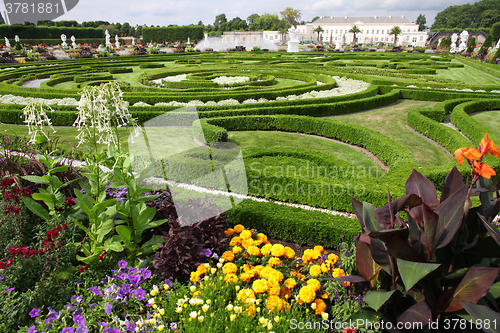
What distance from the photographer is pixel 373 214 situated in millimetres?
2840

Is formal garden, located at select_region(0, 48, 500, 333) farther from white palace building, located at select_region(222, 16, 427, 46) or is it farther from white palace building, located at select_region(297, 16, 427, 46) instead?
white palace building, located at select_region(297, 16, 427, 46)

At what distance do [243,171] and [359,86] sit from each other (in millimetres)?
13989

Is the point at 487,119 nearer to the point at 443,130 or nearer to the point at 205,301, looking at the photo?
the point at 443,130

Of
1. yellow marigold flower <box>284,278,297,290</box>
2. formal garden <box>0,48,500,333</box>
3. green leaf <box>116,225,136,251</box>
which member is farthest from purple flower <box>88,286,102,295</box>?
yellow marigold flower <box>284,278,297,290</box>

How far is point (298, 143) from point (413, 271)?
7849 millimetres

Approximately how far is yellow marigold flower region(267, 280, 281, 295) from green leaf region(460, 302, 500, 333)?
1663 mm

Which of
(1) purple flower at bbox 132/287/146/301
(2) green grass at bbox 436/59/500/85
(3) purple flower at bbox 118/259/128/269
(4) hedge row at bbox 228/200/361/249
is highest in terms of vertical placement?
(2) green grass at bbox 436/59/500/85

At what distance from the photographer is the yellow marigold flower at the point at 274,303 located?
309 cm

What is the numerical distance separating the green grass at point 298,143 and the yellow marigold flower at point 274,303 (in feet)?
19.0

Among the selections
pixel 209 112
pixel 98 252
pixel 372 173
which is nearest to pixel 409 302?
pixel 98 252

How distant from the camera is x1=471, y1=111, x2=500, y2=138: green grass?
38.0 ft

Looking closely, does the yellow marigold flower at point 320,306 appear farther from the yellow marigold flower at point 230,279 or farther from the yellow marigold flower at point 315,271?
the yellow marigold flower at point 230,279

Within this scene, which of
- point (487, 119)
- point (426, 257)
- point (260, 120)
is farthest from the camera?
point (487, 119)

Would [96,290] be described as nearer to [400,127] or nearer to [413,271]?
[413,271]
